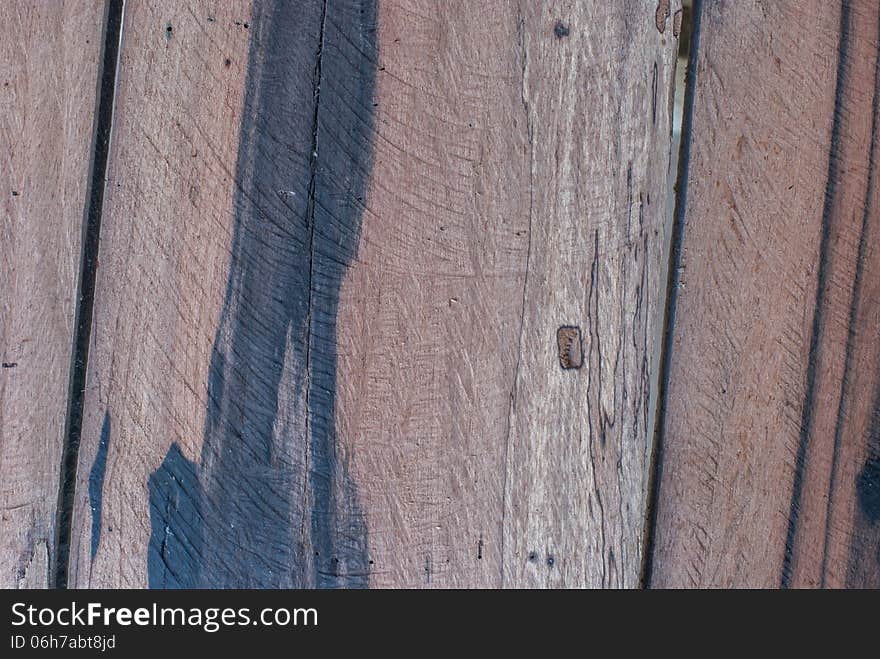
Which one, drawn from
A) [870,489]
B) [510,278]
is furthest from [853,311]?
[510,278]

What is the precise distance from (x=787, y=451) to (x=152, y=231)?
63 cm

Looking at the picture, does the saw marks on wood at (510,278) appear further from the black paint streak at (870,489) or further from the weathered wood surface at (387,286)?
the black paint streak at (870,489)

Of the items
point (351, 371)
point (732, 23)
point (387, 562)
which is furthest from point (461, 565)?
point (732, 23)

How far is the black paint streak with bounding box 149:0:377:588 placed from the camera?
2.20 ft

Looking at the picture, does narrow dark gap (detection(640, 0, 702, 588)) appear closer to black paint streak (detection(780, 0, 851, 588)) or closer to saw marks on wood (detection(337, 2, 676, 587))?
saw marks on wood (detection(337, 2, 676, 587))

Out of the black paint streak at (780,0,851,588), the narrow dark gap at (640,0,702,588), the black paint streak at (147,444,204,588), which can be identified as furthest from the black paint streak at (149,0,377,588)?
the black paint streak at (780,0,851,588)

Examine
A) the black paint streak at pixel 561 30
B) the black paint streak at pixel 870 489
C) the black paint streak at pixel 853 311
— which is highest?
the black paint streak at pixel 561 30

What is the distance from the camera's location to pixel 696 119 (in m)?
0.67

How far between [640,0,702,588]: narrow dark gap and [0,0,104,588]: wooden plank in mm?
538

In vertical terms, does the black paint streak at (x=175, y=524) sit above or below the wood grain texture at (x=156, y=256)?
below

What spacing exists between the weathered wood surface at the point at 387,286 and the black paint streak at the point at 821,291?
0.48 feet

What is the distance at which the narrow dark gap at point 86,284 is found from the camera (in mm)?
671

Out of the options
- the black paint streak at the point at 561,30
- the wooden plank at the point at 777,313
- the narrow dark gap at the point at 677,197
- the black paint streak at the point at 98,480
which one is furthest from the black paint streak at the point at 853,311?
the black paint streak at the point at 98,480
